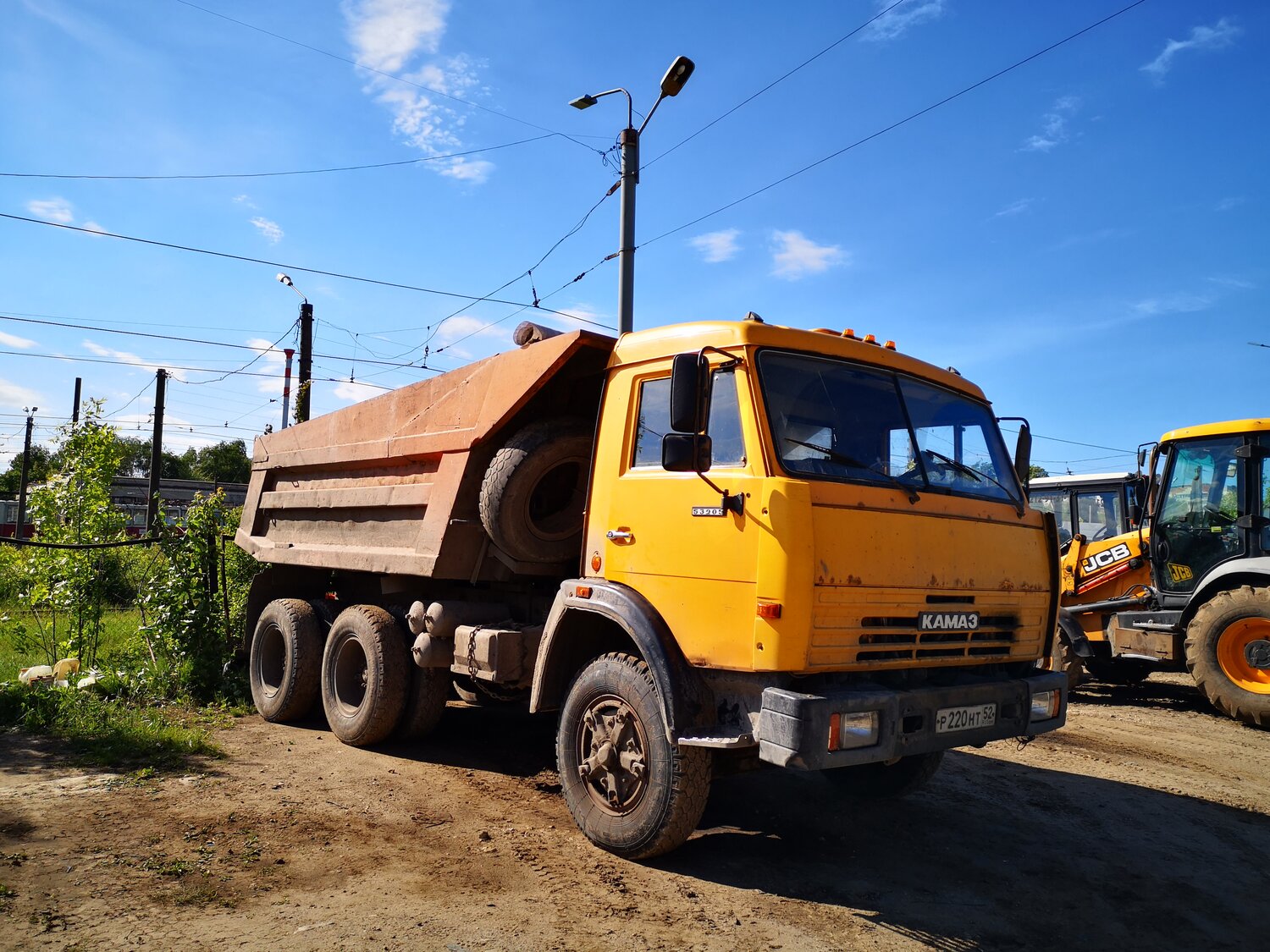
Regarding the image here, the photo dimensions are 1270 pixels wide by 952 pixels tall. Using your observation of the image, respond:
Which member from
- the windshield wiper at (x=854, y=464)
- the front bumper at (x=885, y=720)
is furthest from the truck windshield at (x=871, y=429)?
the front bumper at (x=885, y=720)

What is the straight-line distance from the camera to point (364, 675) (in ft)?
22.9

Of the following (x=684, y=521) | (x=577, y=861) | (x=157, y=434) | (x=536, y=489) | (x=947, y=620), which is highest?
(x=157, y=434)

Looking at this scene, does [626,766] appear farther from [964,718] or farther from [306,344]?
[306,344]

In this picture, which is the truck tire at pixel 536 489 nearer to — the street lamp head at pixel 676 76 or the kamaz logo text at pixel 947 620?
the kamaz logo text at pixel 947 620

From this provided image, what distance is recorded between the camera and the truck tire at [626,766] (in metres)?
4.09

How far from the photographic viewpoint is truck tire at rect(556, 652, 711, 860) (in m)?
4.09

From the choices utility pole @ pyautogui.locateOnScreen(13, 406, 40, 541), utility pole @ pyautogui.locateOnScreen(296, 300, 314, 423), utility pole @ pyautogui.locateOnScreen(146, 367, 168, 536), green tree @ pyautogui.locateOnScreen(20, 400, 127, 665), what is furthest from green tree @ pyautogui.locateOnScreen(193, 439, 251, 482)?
green tree @ pyautogui.locateOnScreen(20, 400, 127, 665)

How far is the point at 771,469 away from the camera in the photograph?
3980 mm

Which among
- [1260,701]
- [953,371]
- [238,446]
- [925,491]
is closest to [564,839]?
[925,491]

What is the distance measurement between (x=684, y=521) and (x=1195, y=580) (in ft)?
24.5

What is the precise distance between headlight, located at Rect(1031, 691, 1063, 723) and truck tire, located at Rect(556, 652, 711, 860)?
188cm

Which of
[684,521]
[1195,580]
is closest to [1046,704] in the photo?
[684,521]

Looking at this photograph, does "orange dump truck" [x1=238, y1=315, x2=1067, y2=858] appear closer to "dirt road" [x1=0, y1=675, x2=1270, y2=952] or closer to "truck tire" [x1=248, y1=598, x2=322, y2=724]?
"dirt road" [x1=0, y1=675, x2=1270, y2=952]

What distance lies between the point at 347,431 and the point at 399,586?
160 centimetres
